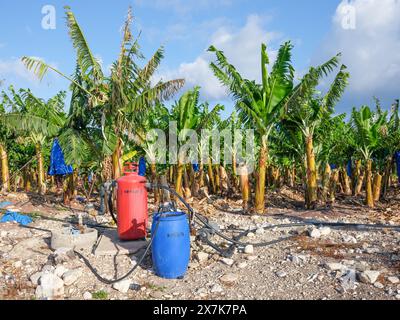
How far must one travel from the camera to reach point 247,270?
466 centimetres

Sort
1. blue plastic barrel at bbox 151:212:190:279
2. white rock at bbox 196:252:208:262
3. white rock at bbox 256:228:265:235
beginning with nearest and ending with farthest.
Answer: blue plastic barrel at bbox 151:212:190:279
white rock at bbox 196:252:208:262
white rock at bbox 256:228:265:235

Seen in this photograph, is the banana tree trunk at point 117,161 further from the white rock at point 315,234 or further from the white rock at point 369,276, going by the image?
the white rock at point 369,276

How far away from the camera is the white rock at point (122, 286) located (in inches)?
165

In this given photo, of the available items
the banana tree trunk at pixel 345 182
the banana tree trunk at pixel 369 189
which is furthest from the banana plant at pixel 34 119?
the banana tree trunk at pixel 345 182

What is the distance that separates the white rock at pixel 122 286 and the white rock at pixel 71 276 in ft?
1.77

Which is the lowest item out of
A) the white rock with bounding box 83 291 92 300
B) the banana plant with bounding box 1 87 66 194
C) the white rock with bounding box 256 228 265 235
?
the white rock with bounding box 83 291 92 300

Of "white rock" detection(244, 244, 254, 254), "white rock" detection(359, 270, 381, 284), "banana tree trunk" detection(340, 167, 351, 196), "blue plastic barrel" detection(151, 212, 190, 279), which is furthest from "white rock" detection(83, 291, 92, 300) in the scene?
"banana tree trunk" detection(340, 167, 351, 196)

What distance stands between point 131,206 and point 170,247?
136 cm

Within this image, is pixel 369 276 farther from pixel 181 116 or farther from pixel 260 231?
pixel 181 116

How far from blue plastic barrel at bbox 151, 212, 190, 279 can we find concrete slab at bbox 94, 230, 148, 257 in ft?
2.91

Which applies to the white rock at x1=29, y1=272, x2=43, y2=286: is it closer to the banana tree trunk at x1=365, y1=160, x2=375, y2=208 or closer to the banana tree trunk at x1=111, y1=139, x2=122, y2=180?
the banana tree trunk at x1=111, y1=139, x2=122, y2=180

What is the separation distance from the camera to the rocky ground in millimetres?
4000

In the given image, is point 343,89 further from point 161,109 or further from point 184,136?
point 161,109
